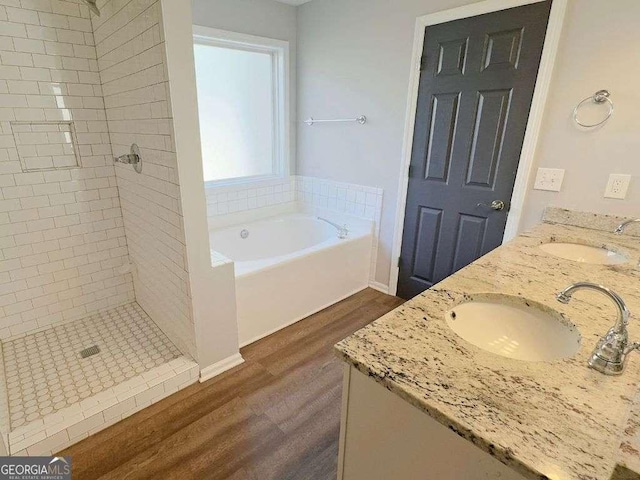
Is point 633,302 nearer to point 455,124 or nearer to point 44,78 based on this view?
point 455,124

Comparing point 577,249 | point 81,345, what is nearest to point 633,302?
point 577,249

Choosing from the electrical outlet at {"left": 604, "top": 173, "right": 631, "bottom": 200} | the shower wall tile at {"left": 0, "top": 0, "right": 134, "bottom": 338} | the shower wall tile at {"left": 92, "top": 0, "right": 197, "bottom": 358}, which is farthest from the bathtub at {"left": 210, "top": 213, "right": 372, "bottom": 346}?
the electrical outlet at {"left": 604, "top": 173, "right": 631, "bottom": 200}

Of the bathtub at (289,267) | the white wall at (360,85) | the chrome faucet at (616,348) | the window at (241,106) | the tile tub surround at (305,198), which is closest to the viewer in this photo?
the chrome faucet at (616,348)

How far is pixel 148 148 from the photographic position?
1745 millimetres

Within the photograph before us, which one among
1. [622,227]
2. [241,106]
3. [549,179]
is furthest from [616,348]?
[241,106]

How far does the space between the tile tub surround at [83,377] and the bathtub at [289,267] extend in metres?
0.55

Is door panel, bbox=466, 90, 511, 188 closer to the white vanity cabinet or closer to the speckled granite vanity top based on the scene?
the speckled granite vanity top

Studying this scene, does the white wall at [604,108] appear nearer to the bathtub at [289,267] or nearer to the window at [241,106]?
the bathtub at [289,267]

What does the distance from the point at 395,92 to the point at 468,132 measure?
66 cm

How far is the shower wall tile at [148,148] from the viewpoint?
152 cm

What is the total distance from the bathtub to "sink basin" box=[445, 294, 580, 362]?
4.62 feet

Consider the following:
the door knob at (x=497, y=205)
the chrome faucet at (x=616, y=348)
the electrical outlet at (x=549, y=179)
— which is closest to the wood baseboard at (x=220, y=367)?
the chrome faucet at (x=616, y=348)

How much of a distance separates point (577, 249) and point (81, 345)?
2.92 meters

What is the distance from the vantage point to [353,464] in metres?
0.91
